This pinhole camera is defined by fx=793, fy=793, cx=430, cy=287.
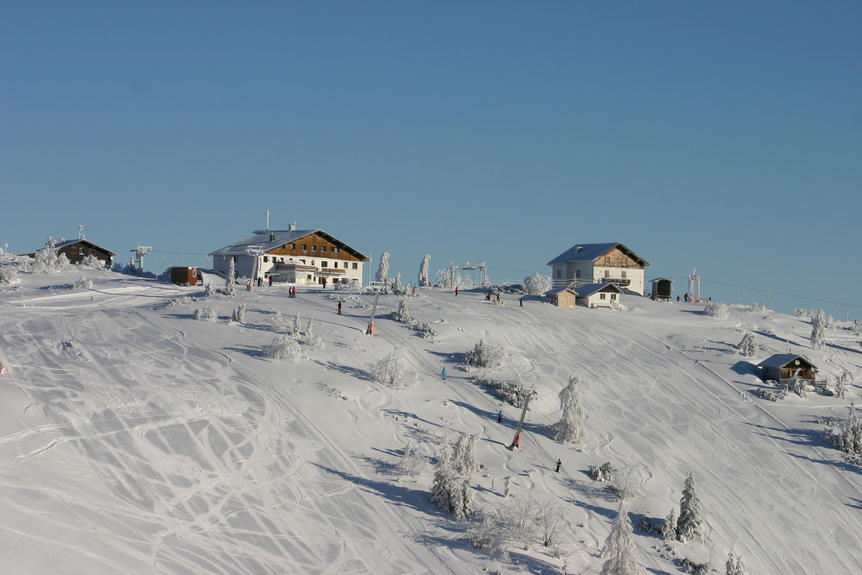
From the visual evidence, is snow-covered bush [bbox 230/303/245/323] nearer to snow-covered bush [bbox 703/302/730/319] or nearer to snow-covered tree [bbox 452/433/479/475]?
snow-covered tree [bbox 452/433/479/475]

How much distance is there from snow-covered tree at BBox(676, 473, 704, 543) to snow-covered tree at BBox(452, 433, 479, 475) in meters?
8.47

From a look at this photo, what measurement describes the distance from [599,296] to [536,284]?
7.53 meters

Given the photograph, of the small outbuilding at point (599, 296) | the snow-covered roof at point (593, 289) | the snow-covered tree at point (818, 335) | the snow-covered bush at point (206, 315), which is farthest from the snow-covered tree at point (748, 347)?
the snow-covered bush at point (206, 315)

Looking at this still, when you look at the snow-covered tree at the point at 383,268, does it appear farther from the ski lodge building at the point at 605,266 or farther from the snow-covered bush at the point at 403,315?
the snow-covered bush at the point at 403,315

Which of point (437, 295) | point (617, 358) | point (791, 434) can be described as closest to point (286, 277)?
point (437, 295)

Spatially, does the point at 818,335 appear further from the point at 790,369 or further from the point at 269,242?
the point at 269,242

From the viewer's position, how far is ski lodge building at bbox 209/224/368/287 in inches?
3253

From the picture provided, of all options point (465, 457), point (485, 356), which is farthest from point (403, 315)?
point (465, 457)

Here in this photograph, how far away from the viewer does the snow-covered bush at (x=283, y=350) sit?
4416 centimetres

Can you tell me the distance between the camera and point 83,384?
3791 centimetres

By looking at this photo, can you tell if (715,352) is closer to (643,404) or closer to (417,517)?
(643,404)

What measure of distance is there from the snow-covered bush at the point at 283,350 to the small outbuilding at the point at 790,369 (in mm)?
30670

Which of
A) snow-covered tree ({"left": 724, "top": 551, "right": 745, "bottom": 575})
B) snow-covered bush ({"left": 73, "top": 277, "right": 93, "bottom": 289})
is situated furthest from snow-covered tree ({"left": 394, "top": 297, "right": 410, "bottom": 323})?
snow-covered tree ({"left": 724, "top": 551, "right": 745, "bottom": 575})

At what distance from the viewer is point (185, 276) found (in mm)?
74938
